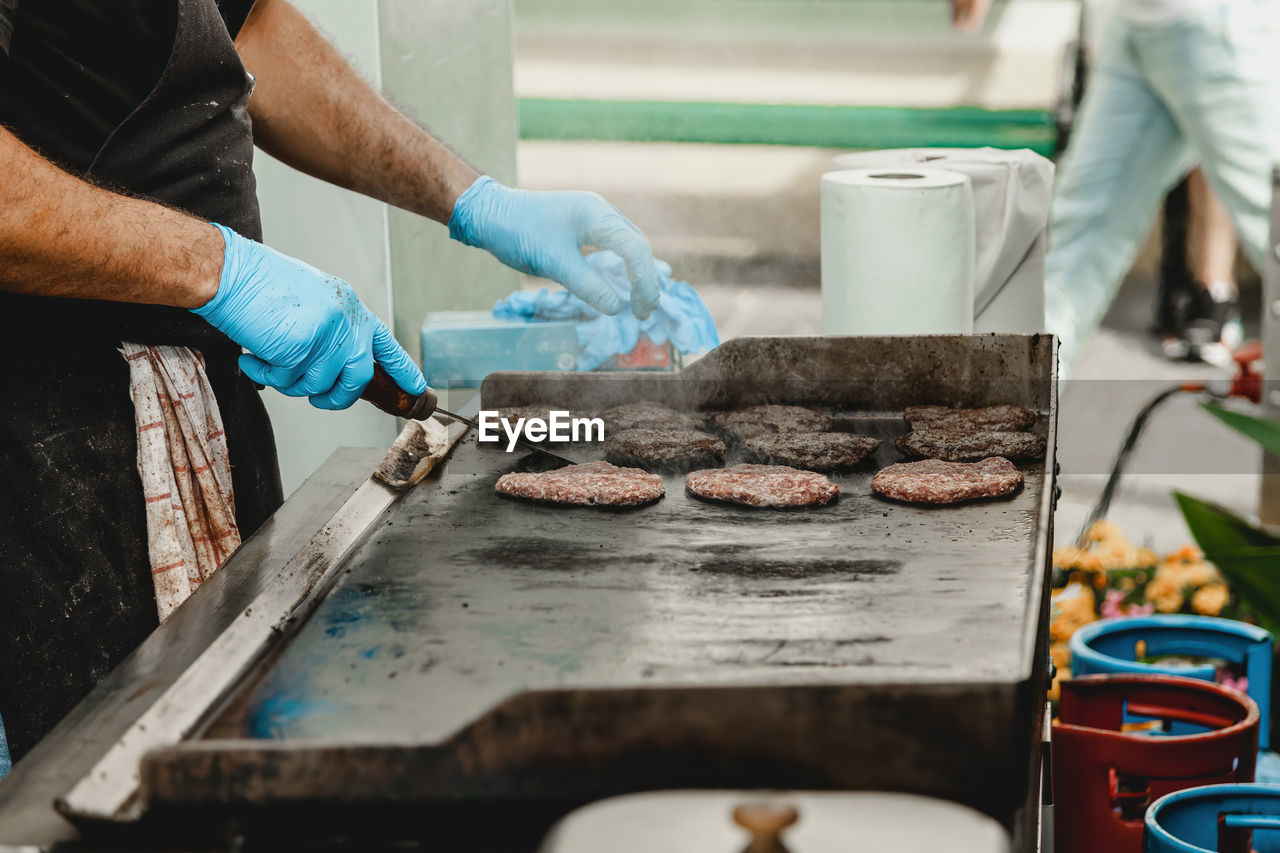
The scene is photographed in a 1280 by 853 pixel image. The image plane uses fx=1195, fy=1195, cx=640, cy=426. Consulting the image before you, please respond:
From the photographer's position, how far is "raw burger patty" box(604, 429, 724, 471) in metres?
2.25

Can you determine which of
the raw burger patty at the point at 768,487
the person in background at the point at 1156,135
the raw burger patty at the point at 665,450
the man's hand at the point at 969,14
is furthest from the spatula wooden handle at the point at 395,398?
the man's hand at the point at 969,14

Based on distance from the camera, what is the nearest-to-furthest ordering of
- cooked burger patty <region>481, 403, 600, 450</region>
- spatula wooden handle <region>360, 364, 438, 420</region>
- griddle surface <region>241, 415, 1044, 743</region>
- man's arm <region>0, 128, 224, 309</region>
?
griddle surface <region>241, 415, 1044, 743</region>, man's arm <region>0, 128, 224, 309</region>, spatula wooden handle <region>360, 364, 438, 420</region>, cooked burger patty <region>481, 403, 600, 450</region>

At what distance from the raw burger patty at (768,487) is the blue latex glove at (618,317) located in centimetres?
66

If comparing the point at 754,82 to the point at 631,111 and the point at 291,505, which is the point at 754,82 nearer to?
the point at 631,111

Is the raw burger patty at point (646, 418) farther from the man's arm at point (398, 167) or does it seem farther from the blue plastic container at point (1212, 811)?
the blue plastic container at point (1212, 811)

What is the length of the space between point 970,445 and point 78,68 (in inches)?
64.8

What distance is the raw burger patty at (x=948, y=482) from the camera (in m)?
1.95

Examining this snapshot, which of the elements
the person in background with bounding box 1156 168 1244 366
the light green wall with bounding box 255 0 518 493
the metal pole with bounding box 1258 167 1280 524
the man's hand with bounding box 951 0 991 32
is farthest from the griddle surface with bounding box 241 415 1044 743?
the man's hand with bounding box 951 0 991 32

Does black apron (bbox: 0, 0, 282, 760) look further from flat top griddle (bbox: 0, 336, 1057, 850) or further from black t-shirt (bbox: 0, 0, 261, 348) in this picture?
flat top griddle (bbox: 0, 336, 1057, 850)

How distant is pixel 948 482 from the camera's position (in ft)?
6.46

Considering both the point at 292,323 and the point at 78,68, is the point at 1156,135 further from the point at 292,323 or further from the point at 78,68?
the point at 78,68

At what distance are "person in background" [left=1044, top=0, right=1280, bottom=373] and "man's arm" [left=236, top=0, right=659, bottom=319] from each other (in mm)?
2281

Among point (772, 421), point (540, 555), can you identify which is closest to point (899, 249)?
point (772, 421)

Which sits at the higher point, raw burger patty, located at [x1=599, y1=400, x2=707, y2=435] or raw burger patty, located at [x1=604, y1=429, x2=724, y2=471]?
raw burger patty, located at [x1=599, y1=400, x2=707, y2=435]
